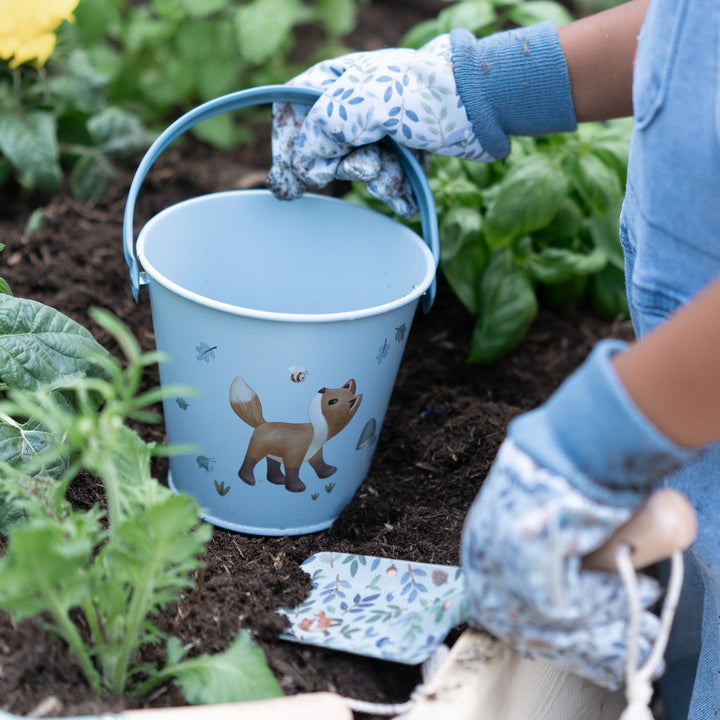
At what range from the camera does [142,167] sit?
100 centimetres

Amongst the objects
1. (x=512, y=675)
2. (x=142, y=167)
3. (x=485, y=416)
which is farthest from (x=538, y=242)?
(x=512, y=675)

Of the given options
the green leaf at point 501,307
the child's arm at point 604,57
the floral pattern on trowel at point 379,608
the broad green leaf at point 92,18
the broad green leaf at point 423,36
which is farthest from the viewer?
the broad green leaf at point 92,18

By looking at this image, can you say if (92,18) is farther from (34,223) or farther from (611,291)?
(611,291)

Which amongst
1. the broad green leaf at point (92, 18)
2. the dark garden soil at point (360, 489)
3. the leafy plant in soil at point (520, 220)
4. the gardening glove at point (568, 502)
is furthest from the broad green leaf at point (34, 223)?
the gardening glove at point (568, 502)

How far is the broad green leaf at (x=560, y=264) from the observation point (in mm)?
1354

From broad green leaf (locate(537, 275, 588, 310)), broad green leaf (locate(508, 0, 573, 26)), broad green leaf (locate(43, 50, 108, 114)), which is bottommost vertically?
broad green leaf (locate(537, 275, 588, 310))

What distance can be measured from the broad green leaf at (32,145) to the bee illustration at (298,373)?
82 centimetres

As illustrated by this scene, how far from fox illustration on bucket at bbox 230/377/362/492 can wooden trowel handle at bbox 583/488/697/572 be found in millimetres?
395

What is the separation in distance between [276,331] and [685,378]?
0.45m

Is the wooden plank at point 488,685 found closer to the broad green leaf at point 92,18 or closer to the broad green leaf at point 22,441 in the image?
the broad green leaf at point 22,441

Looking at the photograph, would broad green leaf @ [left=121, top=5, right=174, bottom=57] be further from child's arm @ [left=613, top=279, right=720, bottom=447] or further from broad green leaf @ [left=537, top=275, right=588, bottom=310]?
child's arm @ [left=613, top=279, right=720, bottom=447]

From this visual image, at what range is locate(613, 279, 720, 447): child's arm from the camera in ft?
1.94

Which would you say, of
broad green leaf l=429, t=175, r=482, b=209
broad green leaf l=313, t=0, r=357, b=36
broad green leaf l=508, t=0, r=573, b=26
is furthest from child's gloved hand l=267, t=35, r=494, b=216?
broad green leaf l=313, t=0, r=357, b=36

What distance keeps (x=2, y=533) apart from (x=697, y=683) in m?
0.82
